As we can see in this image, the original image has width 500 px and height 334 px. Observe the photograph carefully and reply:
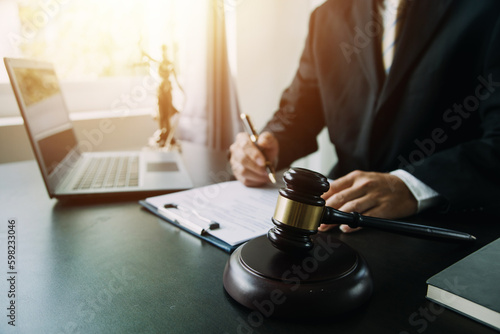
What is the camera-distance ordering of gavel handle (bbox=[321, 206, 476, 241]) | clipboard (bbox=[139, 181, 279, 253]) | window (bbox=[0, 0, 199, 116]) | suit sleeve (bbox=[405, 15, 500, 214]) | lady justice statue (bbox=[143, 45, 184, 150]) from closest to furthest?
gavel handle (bbox=[321, 206, 476, 241]) → clipboard (bbox=[139, 181, 279, 253]) → suit sleeve (bbox=[405, 15, 500, 214]) → lady justice statue (bbox=[143, 45, 184, 150]) → window (bbox=[0, 0, 199, 116])

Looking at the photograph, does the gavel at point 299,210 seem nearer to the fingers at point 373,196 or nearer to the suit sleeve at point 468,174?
the fingers at point 373,196

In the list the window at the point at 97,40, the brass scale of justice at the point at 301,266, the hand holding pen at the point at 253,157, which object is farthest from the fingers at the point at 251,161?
the window at the point at 97,40

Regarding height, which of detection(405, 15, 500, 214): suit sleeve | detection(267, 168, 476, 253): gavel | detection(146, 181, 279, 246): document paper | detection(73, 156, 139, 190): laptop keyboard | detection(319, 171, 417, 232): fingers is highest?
detection(267, 168, 476, 253): gavel

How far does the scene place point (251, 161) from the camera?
104 cm

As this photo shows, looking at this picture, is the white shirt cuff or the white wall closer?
the white shirt cuff

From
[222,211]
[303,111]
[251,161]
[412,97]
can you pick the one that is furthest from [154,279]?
[303,111]

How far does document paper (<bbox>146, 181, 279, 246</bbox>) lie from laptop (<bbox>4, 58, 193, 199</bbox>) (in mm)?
105

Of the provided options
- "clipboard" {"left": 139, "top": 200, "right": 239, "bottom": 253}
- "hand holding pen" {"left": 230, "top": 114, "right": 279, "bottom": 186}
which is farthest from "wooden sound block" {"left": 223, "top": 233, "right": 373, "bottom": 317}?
"hand holding pen" {"left": 230, "top": 114, "right": 279, "bottom": 186}

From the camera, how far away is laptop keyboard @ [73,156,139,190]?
998mm

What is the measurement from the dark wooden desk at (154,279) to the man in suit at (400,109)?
3.5 inches

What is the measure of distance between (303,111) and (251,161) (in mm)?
600

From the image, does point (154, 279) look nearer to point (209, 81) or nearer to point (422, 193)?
point (422, 193)

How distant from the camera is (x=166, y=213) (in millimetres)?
794

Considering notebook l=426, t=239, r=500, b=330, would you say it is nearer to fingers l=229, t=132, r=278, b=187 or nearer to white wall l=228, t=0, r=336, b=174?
fingers l=229, t=132, r=278, b=187
